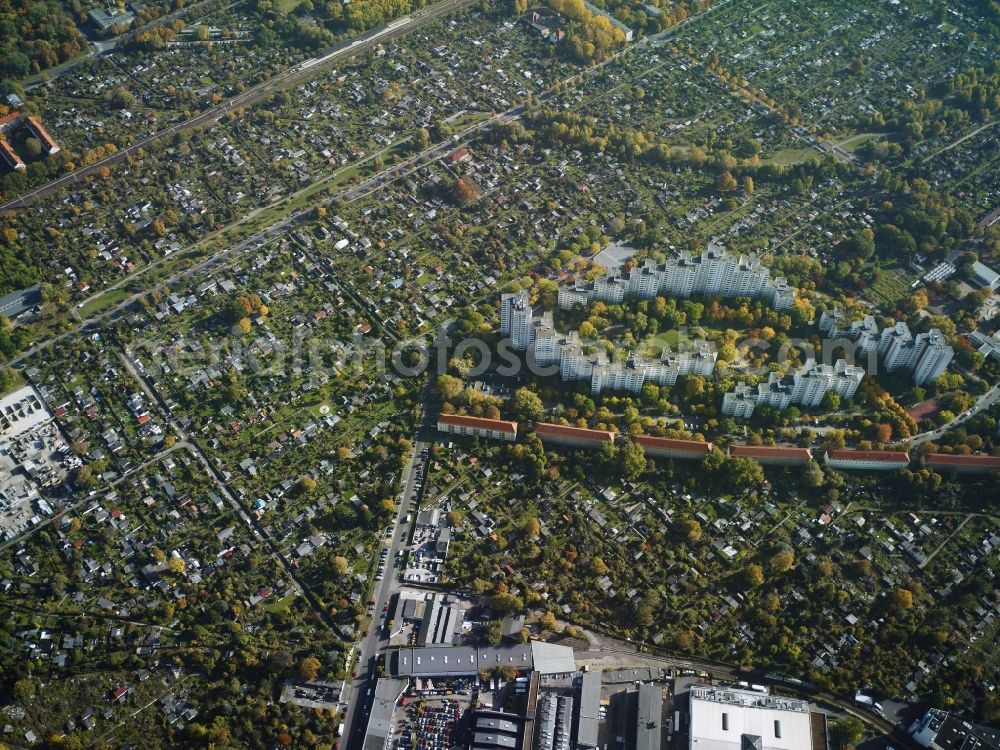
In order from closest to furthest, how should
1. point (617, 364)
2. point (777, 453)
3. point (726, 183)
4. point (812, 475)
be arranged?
point (812, 475)
point (777, 453)
point (617, 364)
point (726, 183)

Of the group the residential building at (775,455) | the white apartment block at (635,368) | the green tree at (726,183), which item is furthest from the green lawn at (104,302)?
the green tree at (726,183)

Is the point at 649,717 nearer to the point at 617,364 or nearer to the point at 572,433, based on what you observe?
the point at 572,433

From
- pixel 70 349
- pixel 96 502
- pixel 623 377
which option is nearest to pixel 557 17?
pixel 623 377

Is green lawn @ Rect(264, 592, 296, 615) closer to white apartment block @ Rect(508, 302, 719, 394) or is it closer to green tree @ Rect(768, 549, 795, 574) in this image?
white apartment block @ Rect(508, 302, 719, 394)

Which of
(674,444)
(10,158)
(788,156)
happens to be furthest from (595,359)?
(10,158)

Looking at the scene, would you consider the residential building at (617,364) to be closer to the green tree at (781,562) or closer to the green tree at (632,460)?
the green tree at (632,460)
